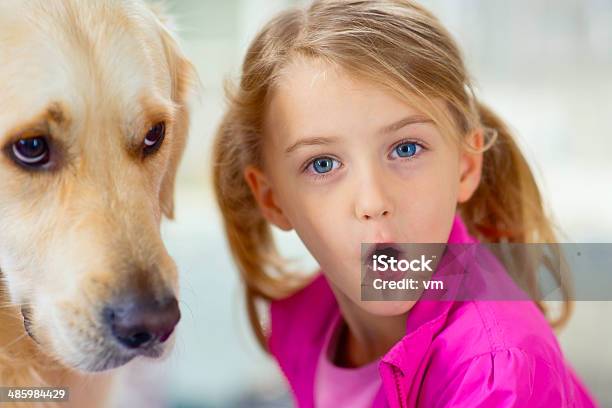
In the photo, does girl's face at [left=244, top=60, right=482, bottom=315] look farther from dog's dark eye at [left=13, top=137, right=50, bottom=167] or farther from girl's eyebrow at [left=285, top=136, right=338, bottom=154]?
dog's dark eye at [left=13, top=137, right=50, bottom=167]

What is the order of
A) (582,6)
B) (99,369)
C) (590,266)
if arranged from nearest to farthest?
1. (99,369)
2. (590,266)
3. (582,6)

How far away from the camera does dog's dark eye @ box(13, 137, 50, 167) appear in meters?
0.83

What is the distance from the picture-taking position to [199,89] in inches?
42.3

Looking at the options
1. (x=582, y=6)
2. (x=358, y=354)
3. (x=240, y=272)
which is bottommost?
(x=358, y=354)

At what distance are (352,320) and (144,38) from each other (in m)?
0.49

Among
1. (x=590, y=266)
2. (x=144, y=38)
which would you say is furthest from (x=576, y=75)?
(x=144, y=38)

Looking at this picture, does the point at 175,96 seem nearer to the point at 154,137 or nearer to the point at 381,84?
the point at 154,137

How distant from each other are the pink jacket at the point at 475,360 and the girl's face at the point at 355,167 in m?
0.06

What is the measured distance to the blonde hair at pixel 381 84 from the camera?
3.07ft

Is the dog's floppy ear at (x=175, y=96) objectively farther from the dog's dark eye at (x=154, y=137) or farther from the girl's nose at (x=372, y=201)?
the girl's nose at (x=372, y=201)

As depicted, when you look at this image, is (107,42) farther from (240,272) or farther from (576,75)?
(576,75)

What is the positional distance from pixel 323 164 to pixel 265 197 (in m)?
0.18

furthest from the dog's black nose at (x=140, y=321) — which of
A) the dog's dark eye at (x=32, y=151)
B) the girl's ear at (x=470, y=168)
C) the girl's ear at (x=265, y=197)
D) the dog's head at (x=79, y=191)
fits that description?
the girl's ear at (x=470, y=168)

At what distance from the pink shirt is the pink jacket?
0.34 feet
